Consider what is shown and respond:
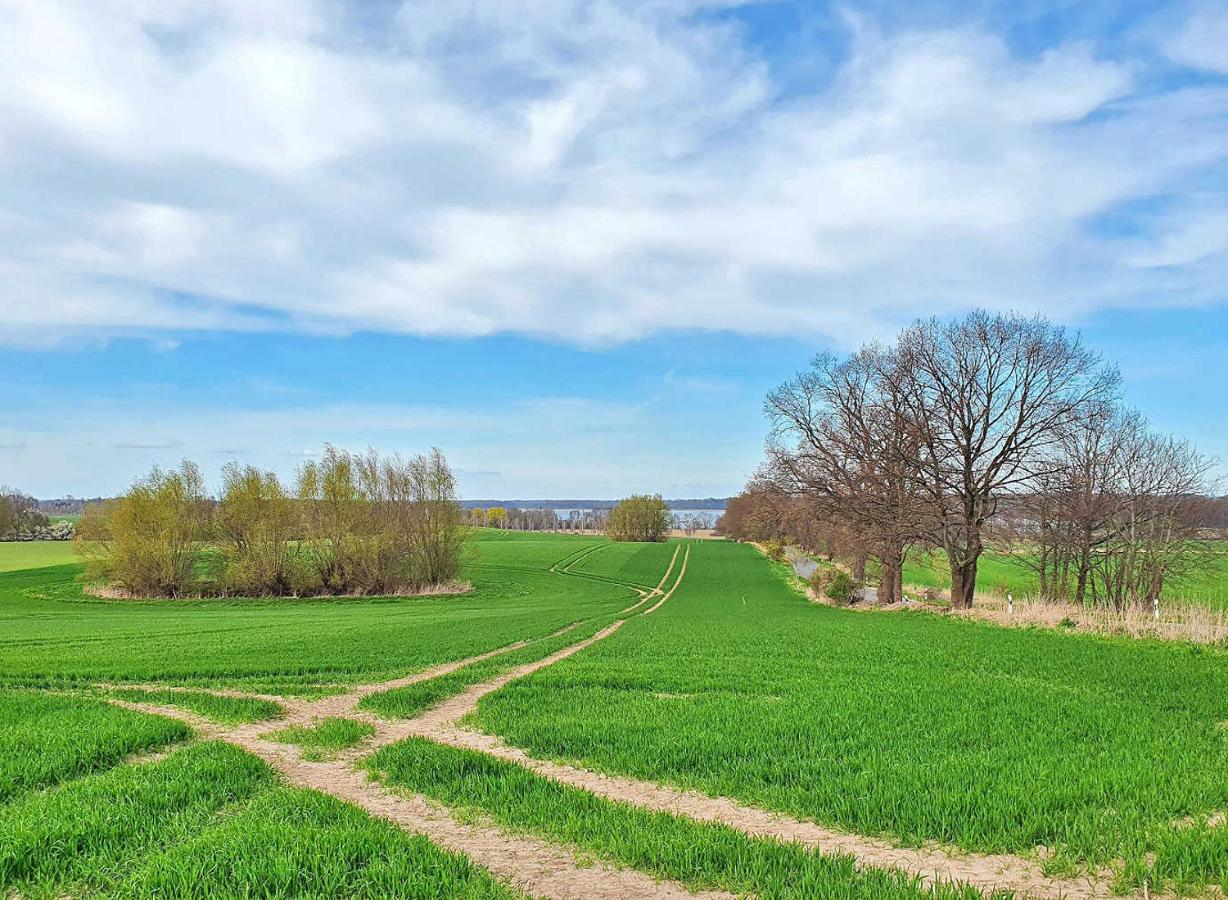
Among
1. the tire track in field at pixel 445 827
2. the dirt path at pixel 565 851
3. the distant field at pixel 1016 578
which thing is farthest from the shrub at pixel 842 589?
the dirt path at pixel 565 851

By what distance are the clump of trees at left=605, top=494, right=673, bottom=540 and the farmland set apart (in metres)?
113

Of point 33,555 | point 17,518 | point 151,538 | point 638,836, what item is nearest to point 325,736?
point 638,836

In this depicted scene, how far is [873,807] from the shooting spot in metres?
6.29

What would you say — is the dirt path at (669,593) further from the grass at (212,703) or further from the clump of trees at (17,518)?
the clump of trees at (17,518)

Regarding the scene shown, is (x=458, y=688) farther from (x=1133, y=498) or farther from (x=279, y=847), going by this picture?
(x=1133, y=498)

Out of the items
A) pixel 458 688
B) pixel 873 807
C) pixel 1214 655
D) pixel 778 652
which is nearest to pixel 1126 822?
pixel 873 807

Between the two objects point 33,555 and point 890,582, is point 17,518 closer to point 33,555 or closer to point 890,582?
point 33,555

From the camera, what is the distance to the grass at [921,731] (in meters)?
6.15

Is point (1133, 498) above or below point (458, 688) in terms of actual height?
above

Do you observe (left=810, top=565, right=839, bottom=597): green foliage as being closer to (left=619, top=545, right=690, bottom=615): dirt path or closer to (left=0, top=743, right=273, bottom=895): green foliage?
(left=619, top=545, right=690, bottom=615): dirt path

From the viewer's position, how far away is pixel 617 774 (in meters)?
7.55

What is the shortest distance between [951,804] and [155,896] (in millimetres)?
6074

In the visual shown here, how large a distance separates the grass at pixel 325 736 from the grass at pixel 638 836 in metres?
1.01

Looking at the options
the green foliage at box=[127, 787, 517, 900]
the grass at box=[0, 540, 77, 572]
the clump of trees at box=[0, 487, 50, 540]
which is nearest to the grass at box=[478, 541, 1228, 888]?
the green foliage at box=[127, 787, 517, 900]
